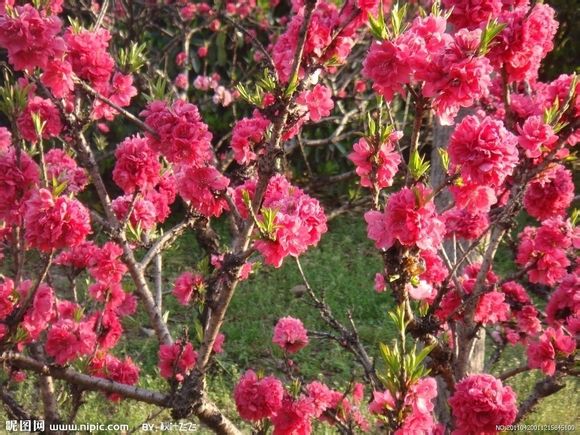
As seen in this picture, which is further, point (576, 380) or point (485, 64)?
point (576, 380)

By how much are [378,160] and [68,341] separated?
128 centimetres

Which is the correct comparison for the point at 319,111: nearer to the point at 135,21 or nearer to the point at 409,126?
the point at 135,21

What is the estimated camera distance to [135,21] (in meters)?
5.29

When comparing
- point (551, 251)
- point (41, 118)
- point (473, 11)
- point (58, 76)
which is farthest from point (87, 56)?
point (551, 251)

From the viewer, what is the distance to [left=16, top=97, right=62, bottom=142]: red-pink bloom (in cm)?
235

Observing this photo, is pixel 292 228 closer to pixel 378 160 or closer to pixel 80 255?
pixel 378 160

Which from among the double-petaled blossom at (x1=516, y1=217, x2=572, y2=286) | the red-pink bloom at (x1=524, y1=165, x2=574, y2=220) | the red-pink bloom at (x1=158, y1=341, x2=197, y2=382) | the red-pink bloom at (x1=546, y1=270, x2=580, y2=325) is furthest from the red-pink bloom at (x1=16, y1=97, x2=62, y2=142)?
the red-pink bloom at (x1=546, y1=270, x2=580, y2=325)

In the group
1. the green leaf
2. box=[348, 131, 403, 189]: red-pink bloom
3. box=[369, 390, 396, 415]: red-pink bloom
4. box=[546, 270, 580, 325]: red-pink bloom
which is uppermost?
the green leaf

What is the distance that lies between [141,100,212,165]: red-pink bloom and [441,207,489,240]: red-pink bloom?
3.30 ft

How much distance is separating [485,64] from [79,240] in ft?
3.87

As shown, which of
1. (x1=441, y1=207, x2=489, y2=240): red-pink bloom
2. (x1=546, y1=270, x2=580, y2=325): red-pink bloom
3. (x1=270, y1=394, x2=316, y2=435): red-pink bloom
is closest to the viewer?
(x1=270, y1=394, x2=316, y2=435): red-pink bloom

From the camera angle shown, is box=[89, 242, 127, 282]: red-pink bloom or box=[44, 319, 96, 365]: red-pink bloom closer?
box=[44, 319, 96, 365]: red-pink bloom

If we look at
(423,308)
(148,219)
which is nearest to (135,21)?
(148,219)

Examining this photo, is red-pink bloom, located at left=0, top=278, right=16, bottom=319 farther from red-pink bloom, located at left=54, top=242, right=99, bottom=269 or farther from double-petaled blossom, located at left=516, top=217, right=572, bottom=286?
double-petaled blossom, located at left=516, top=217, right=572, bottom=286
